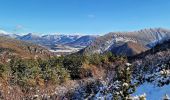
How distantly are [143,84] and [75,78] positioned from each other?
81171 mm

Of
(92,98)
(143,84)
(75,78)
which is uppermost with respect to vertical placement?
(143,84)

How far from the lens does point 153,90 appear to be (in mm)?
27984

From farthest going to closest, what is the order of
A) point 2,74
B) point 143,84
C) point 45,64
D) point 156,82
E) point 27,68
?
1. point 45,64
2. point 27,68
3. point 2,74
4. point 143,84
5. point 156,82

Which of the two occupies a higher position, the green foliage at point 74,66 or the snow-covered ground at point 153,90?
A: the snow-covered ground at point 153,90

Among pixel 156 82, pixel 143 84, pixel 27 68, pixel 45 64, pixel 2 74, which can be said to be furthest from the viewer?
pixel 45 64

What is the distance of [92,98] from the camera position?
37031mm

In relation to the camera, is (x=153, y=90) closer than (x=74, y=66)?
Yes

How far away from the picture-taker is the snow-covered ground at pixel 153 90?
85.9ft

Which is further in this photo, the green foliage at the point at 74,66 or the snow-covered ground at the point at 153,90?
the green foliage at the point at 74,66

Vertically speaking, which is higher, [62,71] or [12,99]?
[12,99]

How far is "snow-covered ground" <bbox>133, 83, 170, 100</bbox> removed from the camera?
1030 inches

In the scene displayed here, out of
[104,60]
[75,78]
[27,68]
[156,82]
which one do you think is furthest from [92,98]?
[104,60]

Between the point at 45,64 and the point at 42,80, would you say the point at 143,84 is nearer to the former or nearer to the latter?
the point at 42,80

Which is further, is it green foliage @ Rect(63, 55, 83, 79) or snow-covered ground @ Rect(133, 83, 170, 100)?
green foliage @ Rect(63, 55, 83, 79)
